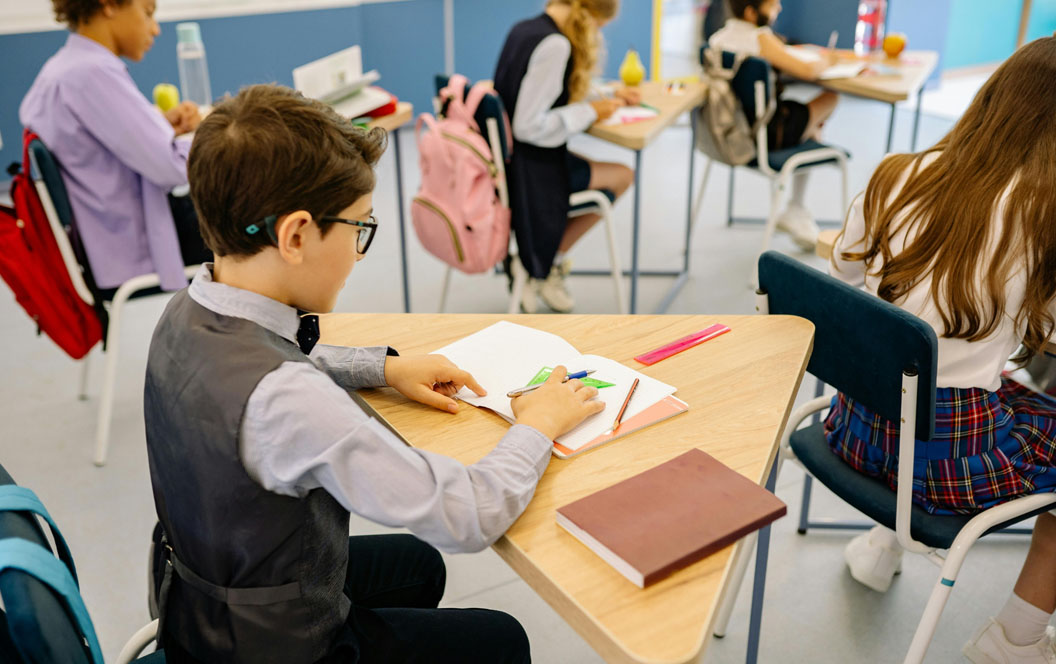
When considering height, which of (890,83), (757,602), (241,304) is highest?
(241,304)

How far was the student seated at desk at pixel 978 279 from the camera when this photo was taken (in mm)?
1383

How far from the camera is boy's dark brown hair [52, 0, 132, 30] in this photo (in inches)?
91.0

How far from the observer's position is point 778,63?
11.4 ft

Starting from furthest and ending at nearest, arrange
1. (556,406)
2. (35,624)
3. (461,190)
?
(461,190)
(556,406)
(35,624)

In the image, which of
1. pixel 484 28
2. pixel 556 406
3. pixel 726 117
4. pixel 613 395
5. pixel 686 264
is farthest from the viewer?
pixel 484 28

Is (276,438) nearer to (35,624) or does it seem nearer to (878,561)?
(35,624)

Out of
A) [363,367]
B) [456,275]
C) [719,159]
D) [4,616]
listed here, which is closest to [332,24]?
[456,275]

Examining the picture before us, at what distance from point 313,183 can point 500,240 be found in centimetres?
187

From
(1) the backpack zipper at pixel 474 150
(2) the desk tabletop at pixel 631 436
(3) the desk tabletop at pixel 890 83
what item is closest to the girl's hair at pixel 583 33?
(1) the backpack zipper at pixel 474 150

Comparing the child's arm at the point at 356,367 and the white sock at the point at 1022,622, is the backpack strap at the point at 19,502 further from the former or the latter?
the white sock at the point at 1022,622

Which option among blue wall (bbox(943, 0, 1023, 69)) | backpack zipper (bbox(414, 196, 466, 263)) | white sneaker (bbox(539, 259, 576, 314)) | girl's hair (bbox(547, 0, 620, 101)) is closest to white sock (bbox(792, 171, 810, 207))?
white sneaker (bbox(539, 259, 576, 314))

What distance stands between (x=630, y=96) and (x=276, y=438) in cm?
250

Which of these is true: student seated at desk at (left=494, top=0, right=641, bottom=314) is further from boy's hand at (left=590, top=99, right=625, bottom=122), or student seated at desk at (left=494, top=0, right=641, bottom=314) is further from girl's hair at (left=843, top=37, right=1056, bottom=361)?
girl's hair at (left=843, top=37, right=1056, bottom=361)

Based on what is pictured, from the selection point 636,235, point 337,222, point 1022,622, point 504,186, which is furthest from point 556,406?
point 636,235
